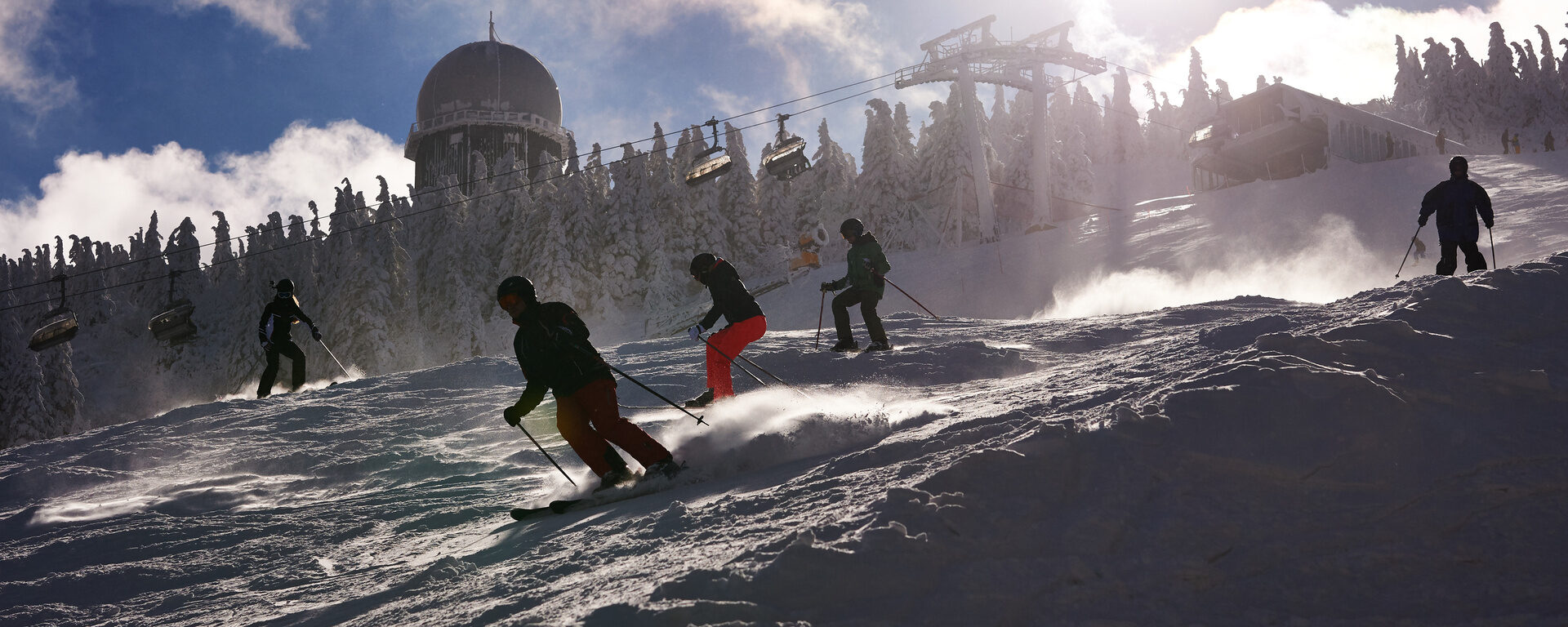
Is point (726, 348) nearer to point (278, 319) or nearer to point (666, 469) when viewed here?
point (666, 469)

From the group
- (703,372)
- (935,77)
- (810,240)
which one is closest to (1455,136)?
(935,77)

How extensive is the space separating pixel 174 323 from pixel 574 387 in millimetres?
20759

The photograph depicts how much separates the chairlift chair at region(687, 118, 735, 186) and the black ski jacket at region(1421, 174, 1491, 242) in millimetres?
14601

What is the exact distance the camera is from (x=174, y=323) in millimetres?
20625

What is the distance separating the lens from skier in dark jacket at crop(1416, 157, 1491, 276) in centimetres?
938

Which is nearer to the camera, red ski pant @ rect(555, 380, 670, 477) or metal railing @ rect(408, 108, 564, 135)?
red ski pant @ rect(555, 380, 670, 477)

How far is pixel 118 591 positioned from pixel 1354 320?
23.0 ft

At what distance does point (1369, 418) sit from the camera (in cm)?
334

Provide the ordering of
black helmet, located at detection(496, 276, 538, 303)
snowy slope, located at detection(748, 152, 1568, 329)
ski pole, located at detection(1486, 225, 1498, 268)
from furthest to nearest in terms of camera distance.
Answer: snowy slope, located at detection(748, 152, 1568, 329)
ski pole, located at detection(1486, 225, 1498, 268)
black helmet, located at detection(496, 276, 538, 303)

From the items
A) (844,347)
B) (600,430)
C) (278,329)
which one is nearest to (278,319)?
(278,329)

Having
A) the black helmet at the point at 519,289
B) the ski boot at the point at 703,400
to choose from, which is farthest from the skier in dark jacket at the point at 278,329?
the black helmet at the point at 519,289

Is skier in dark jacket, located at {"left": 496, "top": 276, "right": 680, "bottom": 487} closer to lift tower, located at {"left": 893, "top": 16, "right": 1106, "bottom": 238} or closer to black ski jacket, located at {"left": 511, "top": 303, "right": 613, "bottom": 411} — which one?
black ski jacket, located at {"left": 511, "top": 303, "right": 613, "bottom": 411}

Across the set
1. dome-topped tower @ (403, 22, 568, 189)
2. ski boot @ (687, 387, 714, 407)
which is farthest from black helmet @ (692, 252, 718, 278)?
dome-topped tower @ (403, 22, 568, 189)

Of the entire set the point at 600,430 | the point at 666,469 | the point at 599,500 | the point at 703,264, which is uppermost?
the point at 703,264
